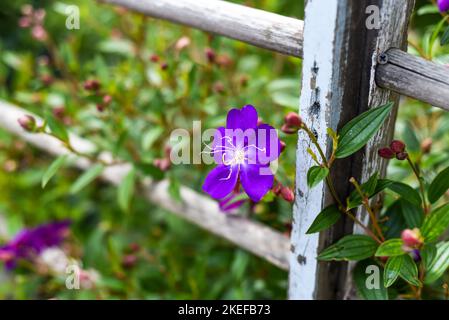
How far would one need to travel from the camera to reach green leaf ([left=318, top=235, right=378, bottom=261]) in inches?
39.7

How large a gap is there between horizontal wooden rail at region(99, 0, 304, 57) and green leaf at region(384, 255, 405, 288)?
40 cm

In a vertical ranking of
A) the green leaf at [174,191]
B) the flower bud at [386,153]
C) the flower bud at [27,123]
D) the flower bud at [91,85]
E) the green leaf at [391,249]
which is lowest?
the green leaf at [391,249]

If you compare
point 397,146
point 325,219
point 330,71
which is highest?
point 330,71

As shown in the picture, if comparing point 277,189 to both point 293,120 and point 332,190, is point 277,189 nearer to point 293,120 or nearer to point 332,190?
point 332,190

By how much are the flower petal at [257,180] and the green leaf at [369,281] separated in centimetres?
30

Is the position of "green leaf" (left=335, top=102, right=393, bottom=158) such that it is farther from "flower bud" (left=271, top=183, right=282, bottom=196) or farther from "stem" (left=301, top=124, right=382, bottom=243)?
"flower bud" (left=271, top=183, right=282, bottom=196)

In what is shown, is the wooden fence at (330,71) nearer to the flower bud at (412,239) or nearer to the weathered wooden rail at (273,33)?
the weathered wooden rail at (273,33)

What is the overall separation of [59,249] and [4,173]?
0.40 m

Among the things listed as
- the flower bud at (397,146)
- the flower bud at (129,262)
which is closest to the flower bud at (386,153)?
the flower bud at (397,146)

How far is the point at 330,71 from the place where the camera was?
0.90 meters

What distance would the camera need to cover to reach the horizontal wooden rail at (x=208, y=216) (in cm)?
133

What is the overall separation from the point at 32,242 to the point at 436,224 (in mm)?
1290

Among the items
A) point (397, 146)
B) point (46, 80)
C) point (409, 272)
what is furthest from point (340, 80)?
point (46, 80)
